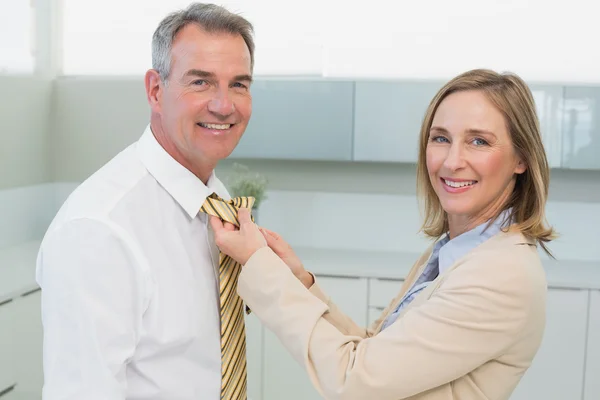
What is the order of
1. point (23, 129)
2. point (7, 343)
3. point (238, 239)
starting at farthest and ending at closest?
point (23, 129) → point (7, 343) → point (238, 239)

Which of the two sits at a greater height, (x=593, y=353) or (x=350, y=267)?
(x=350, y=267)

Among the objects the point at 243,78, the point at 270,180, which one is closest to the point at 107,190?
the point at 243,78

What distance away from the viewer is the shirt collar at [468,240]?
5.23 ft

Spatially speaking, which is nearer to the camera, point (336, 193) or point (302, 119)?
point (302, 119)

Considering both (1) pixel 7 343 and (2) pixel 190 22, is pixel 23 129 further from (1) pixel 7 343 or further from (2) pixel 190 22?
(2) pixel 190 22

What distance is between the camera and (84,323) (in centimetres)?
127

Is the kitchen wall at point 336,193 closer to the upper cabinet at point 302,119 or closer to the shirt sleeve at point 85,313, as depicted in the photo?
the upper cabinet at point 302,119

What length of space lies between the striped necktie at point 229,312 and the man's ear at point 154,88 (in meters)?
0.25

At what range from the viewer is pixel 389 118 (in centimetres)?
348

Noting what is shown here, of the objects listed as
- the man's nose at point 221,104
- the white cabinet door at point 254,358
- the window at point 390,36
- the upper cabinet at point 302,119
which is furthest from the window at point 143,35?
the man's nose at point 221,104

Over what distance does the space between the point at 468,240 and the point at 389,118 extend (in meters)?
1.93

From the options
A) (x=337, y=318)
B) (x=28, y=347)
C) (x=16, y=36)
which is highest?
(x=16, y=36)

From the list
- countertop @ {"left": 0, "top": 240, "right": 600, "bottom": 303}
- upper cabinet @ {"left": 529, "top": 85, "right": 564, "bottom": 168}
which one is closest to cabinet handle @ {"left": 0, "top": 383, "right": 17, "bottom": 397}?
countertop @ {"left": 0, "top": 240, "right": 600, "bottom": 303}

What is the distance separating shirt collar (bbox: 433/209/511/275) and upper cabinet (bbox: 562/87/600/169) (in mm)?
1947
